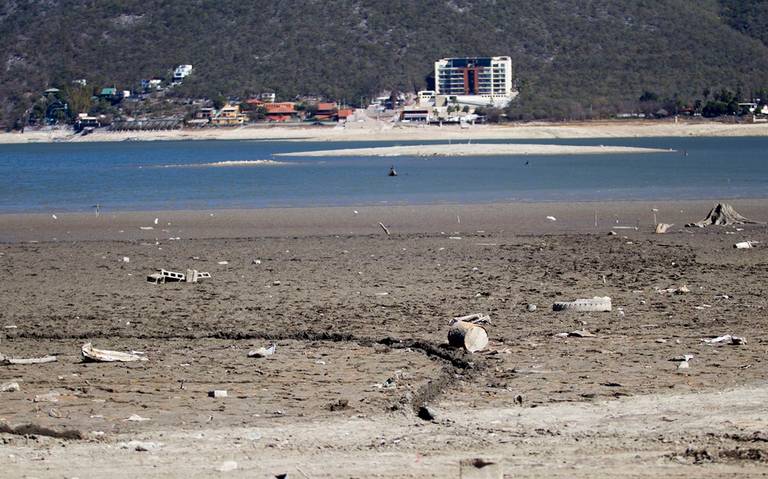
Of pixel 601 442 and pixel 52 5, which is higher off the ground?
pixel 52 5

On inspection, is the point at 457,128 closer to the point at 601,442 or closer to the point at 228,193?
the point at 228,193

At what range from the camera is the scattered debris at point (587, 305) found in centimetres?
1206

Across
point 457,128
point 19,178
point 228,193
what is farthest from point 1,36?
point 228,193

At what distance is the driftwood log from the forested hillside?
127046mm

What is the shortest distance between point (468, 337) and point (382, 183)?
30.6 metres

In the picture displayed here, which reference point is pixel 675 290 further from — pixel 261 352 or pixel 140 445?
pixel 140 445

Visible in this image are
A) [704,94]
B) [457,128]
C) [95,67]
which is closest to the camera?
[457,128]

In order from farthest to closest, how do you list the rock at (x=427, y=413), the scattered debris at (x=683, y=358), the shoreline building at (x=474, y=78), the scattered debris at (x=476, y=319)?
the shoreline building at (x=474, y=78) → the scattered debris at (x=476, y=319) → the scattered debris at (x=683, y=358) → the rock at (x=427, y=413)

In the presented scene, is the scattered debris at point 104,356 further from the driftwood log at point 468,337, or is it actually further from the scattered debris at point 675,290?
the scattered debris at point 675,290

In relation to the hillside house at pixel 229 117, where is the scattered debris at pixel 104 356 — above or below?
above

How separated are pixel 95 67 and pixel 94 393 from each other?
587 ft

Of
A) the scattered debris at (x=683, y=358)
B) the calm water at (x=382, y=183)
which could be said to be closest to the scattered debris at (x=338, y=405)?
the scattered debris at (x=683, y=358)

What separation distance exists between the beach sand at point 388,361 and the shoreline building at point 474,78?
5254 inches

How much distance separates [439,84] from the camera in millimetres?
153500
